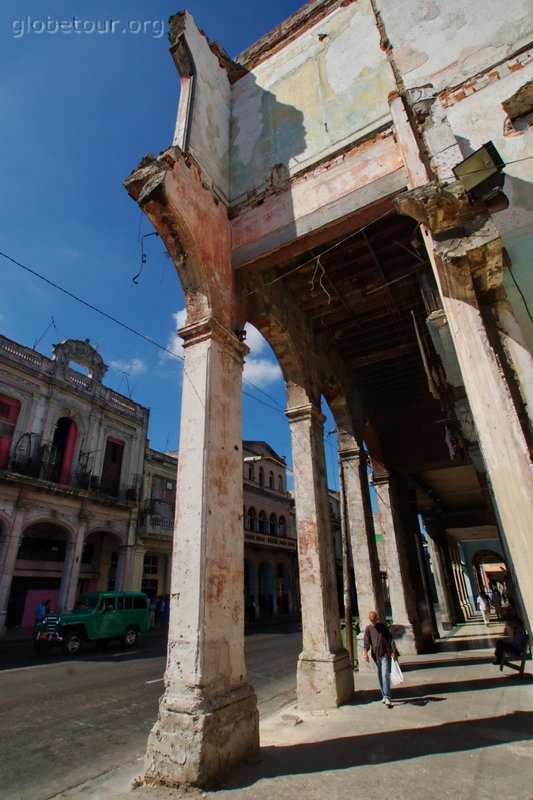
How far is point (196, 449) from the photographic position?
4.42 metres

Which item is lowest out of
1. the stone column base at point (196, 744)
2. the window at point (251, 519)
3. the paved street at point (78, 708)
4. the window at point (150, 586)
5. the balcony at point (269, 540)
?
the paved street at point (78, 708)

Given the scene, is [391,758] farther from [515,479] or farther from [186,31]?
[186,31]

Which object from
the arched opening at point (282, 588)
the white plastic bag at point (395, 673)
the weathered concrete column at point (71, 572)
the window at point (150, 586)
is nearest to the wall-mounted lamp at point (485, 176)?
the white plastic bag at point (395, 673)

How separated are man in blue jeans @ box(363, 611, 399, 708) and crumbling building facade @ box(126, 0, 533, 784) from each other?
0.51m

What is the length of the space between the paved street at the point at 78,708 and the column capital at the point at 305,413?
170 inches

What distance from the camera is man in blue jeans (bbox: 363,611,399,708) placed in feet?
18.5

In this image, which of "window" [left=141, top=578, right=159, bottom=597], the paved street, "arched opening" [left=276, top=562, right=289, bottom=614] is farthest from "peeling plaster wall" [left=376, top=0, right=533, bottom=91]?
"arched opening" [left=276, top=562, right=289, bottom=614]

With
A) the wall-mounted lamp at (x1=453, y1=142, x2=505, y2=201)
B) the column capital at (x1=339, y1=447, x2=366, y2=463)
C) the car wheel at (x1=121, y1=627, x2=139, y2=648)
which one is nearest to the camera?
the wall-mounted lamp at (x1=453, y1=142, x2=505, y2=201)

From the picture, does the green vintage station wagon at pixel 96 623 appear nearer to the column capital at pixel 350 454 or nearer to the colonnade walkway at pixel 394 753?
the colonnade walkway at pixel 394 753

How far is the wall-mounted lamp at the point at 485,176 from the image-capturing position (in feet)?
11.5

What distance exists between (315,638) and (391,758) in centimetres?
225

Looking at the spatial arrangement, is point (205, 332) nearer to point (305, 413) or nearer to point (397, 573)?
point (305, 413)

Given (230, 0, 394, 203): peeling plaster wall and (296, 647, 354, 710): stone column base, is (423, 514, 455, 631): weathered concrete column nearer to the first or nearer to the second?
(296, 647, 354, 710): stone column base

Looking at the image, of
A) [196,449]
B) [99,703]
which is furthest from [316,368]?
[99,703]
